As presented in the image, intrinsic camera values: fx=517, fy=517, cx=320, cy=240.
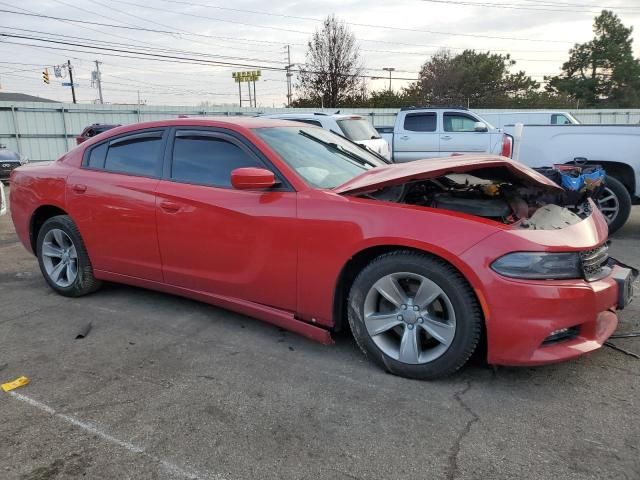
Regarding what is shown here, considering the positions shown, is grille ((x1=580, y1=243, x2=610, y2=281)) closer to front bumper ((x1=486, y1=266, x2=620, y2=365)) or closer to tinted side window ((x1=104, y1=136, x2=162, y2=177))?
front bumper ((x1=486, y1=266, x2=620, y2=365))

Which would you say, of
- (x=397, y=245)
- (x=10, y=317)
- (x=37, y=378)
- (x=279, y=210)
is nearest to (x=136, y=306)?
(x=10, y=317)

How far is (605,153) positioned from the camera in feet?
23.0

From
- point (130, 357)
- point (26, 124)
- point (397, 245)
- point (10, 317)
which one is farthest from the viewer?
point (26, 124)

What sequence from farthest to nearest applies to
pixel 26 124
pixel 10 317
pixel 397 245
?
pixel 26 124
pixel 10 317
pixel 397 245

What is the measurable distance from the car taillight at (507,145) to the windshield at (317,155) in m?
8.73

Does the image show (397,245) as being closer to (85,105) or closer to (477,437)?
(477,437)

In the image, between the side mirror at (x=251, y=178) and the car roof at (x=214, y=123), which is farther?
the car roof at (x=214, y=123)

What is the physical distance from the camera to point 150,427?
2607 millimetres

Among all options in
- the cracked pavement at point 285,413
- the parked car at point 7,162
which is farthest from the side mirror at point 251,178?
the parked car at point 7,162

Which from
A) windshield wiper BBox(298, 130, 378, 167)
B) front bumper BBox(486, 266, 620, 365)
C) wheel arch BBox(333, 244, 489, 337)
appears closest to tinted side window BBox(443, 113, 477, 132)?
windshield wiper BBox(298, 130, 378, 167)

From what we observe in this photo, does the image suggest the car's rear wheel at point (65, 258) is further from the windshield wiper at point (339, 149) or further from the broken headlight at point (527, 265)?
the broken headlight at point (527, 265)

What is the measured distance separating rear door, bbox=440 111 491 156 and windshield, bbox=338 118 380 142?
8.40ft

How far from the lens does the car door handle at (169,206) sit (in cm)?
378

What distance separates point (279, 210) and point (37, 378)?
181cm
